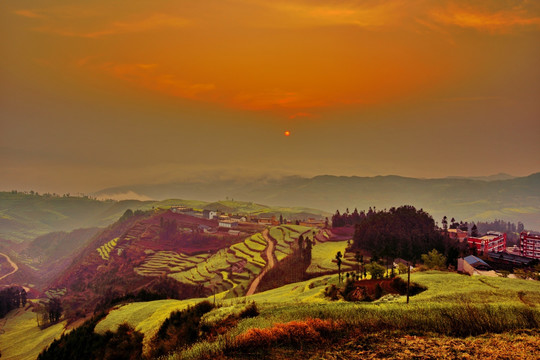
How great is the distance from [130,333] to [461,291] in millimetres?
43925

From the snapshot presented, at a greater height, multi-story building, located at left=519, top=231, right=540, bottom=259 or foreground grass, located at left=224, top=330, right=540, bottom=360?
foreground grass, located at left=224, top=330, right=540, bottom=360

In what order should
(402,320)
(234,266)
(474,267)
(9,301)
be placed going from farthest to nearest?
(9,301)
(234,266)
(474,267)
(402,320)

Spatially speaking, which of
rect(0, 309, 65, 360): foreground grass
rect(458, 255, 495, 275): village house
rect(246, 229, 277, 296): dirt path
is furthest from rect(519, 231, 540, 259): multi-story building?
rect(0, 309, 65, 360): foreground grass

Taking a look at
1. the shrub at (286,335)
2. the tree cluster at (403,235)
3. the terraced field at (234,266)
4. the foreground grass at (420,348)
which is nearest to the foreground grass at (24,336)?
the terraced field at (234,266)

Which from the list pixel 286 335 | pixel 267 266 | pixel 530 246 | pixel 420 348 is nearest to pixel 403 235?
pixel 530 246

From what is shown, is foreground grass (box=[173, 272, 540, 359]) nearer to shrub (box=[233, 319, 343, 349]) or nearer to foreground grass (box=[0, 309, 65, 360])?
shrub (box=[233, 319, 343, 349])

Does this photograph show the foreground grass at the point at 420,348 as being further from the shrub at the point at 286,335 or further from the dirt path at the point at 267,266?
the dirt path at the point at 267,266

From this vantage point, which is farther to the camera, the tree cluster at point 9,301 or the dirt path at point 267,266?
the tree cluster at point 9,301

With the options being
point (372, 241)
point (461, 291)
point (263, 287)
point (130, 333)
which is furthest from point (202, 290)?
point (461, 291)

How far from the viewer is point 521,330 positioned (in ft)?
68.1

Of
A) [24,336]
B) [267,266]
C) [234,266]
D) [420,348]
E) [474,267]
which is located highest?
[420,348]

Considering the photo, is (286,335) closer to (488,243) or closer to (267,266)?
(267,266)

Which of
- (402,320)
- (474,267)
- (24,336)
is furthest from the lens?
(24,336)

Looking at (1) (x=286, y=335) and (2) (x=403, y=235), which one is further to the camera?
(2) (x=403, y=235)
